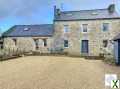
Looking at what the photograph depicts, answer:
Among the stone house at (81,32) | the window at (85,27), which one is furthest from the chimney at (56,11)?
the window at (85,27)

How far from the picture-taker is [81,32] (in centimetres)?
3650

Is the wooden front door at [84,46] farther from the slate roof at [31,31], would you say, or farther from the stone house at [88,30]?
the slate roof at [31,31]

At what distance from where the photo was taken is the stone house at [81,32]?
3541cm

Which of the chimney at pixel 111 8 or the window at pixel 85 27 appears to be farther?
the window at pixel 85 27

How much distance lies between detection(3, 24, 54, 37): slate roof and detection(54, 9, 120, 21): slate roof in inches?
103

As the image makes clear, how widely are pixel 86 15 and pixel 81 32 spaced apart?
2635mm

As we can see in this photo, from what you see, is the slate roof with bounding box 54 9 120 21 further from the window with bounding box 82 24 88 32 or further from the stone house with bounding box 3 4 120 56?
the window with bounding box 82 24 88 32

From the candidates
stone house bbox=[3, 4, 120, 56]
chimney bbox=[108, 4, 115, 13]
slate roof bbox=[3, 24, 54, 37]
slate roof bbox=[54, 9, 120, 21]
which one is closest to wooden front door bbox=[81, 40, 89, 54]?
stone house bbox=[3, 4, 120, 56]

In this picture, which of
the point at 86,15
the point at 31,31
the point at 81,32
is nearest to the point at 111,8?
the point at 86,15

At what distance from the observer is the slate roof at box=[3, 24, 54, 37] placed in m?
38.7

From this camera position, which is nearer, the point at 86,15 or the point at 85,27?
the point at 85,27

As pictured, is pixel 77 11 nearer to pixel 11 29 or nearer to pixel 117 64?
pixel 11 29

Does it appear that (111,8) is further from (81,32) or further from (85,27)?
(81,32)

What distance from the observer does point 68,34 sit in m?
36.9
